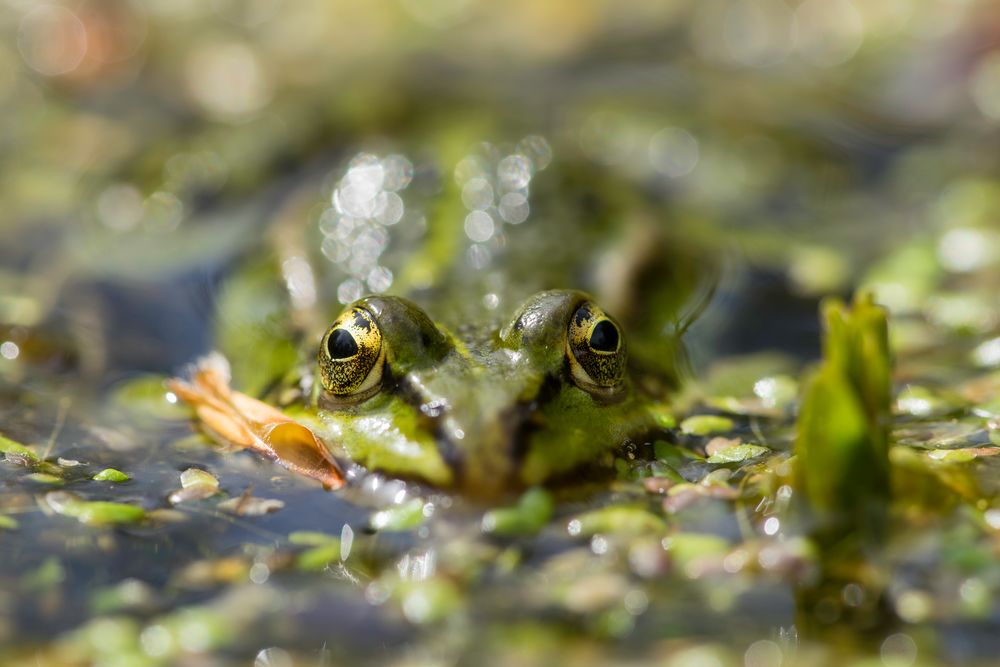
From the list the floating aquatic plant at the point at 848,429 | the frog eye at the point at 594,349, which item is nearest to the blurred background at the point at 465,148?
the frog eye at the point at 594,349

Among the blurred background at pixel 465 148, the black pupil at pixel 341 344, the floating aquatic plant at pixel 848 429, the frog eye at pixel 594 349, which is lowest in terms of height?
the floating aquatic plant at pixel 848 429

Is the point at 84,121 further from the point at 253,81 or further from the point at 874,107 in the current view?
the point at 874,107

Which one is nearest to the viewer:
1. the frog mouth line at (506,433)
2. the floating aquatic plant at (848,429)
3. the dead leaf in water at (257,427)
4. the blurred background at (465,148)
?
the floating aquatic plant at (848,429)

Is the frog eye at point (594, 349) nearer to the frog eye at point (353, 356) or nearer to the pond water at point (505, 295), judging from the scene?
the pond water at point (505, 295)

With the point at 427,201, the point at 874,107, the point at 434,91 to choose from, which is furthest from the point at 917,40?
the point at 427,201

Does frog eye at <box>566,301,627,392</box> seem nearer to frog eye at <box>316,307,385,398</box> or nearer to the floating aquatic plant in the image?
frog eye at <box>316,307,385,398</box>

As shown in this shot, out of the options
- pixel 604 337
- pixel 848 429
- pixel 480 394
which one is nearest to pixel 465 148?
pixel 604 337

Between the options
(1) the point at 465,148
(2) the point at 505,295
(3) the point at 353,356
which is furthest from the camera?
(1) the point at 465,148

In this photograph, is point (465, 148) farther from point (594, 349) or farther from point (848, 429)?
point (848, 429)
